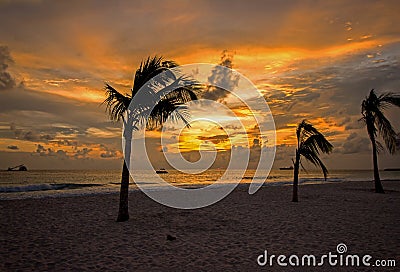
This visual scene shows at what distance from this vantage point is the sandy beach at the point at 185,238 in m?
6.73

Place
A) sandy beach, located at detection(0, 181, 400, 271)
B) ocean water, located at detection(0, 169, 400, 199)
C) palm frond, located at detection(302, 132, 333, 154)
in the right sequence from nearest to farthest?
1. sandy beach, located at detection(0, 181, 400, 271)
2. palm frond, located at detection(302, 132, 333, 154)
3. ocean water, located at detection(0, 169, 400, 199)

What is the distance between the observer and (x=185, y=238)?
905 centimetres

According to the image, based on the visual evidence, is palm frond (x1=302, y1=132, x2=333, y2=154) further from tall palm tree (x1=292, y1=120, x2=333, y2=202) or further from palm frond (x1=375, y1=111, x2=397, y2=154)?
palm frond (x1=375, y1=111, x2=397, y2=154)

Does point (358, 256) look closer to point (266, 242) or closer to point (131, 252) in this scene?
point (266, 242)

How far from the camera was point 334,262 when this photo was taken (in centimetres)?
686

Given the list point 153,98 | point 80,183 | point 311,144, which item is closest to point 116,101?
point 153,98

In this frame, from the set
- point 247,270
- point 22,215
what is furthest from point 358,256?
point 22,215

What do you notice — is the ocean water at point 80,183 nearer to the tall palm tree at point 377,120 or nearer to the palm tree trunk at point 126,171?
the tall palm tree at point 377,120

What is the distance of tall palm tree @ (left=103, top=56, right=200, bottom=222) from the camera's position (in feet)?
35.3

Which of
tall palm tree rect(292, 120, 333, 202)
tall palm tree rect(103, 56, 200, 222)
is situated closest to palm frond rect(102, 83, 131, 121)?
tall palm tree rect(103, 56, 200, 222)

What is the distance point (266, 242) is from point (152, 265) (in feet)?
11.3

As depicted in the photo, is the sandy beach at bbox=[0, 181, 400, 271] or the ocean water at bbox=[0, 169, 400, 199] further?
the ocean water at bbox=[0, 169, 400, 199]

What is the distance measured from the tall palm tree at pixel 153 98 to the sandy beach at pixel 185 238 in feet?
9.15

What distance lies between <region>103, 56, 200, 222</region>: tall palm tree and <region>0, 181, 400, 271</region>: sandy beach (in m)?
2.79
